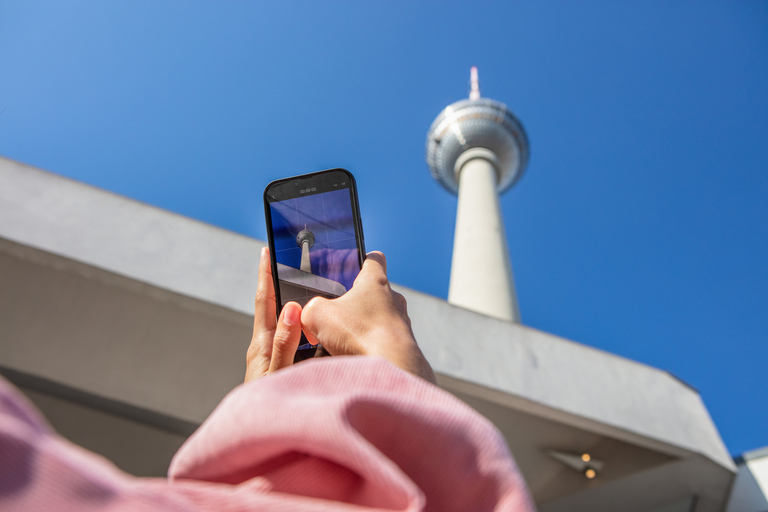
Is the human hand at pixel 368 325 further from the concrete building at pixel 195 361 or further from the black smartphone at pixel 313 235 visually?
the concrete building at pixel 195 361

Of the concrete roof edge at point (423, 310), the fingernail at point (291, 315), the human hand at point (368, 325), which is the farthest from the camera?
the concrete roof edge at point (423, 310)

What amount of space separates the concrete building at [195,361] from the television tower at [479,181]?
5.98 metres

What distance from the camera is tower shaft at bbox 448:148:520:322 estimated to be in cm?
1432

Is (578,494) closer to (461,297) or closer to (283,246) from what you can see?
(283,246)

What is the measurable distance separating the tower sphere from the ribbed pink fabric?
84.6ft

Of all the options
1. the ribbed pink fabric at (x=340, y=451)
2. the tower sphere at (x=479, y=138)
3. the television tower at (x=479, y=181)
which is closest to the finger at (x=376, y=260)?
the ribbed pink fabric at (x=340, y=451)

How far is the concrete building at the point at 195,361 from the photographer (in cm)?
466

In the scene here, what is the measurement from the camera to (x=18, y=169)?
4.70m

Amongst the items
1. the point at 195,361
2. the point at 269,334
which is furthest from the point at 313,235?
the point at 195,361

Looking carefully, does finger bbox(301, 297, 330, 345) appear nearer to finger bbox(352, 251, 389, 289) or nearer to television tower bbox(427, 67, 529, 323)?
finger bbox(352, 251, 389, 289)

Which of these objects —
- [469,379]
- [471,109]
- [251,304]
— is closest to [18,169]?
[251,304]

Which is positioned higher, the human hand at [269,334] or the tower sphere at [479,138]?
the tower sphere at [479,138]

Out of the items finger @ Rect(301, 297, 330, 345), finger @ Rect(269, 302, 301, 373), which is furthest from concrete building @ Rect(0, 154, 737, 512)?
finger @ Rect(301, 297, 330, 345)

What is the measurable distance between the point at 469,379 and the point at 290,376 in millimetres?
4681
